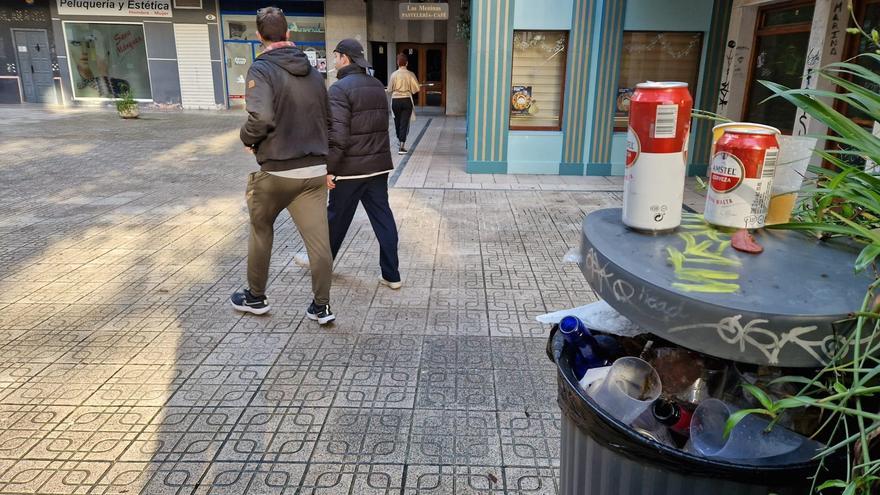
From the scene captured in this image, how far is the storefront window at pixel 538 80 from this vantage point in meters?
9.85

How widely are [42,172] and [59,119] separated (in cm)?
931

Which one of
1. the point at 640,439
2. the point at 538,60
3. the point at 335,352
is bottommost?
the point at 335,352

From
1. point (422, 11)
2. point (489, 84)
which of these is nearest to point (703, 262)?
point (489, 84)

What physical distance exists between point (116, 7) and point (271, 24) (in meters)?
20.8

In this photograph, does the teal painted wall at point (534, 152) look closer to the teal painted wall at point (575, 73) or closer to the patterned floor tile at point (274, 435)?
the teal painted wall at point (575, 73)

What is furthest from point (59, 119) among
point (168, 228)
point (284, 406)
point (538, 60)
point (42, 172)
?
point (284, 406)

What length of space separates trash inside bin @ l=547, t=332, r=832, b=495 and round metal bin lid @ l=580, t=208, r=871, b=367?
25 centimetres

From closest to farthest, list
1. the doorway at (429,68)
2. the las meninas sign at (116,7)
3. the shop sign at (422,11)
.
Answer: the shop sign at (422,11)
the las meninas sign at (116,7)
the doorway at (429,68)

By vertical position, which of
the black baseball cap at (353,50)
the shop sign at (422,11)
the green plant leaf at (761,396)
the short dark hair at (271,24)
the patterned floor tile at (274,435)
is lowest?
the patterned floor tile at (274,435)

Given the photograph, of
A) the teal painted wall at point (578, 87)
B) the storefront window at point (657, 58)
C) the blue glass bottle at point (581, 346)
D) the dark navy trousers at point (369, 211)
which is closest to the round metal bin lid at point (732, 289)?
the blue glass bottle at point (581, 346)

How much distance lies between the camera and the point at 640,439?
1.42m

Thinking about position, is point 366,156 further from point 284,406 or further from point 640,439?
point 640,439

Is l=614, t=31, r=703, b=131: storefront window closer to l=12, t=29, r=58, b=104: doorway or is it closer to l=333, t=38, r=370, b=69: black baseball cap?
l=333, t=38, r=370, b=69: black baseball cap

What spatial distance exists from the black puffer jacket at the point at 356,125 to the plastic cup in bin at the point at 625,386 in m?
3.19
